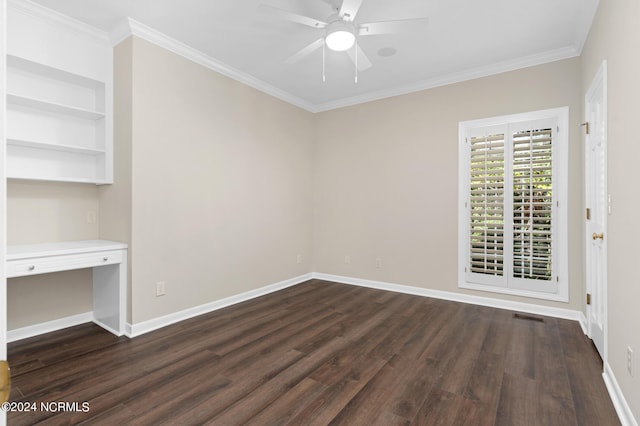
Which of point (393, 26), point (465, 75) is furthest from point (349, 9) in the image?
point (465, 75)

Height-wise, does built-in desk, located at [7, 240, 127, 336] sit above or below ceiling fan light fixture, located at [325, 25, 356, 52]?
below

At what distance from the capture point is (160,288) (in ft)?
10.3

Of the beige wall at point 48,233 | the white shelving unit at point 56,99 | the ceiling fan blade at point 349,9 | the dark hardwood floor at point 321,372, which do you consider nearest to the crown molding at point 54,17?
the white shelving unit at point 56,99

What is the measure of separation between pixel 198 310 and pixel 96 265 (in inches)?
A: 44.9

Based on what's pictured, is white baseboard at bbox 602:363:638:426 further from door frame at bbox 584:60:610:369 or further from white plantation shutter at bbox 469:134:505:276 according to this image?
white plantation shutter at bbox 469:134:505:276

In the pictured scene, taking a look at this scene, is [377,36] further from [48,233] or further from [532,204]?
[48,233]

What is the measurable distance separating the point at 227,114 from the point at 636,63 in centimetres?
358

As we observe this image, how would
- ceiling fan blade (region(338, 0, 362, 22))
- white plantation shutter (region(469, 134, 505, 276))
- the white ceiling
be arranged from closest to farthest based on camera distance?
ceiling fan blade (region(338, 0, 362, 22)), the white ceiling, white plantation shutter (region(469, 134, 505, 276))

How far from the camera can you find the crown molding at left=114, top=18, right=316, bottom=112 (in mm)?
2943

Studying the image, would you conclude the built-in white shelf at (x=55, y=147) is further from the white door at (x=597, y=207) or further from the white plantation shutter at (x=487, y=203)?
the white door at (x=597, y=207)

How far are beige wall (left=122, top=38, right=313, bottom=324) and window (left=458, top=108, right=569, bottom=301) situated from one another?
8.30 feet

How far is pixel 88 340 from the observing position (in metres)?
2.81

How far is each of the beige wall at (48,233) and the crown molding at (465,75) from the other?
368 centimetres

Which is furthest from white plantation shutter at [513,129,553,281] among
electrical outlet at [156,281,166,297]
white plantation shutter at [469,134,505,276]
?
electrical outlet at [156,281,166,297]
